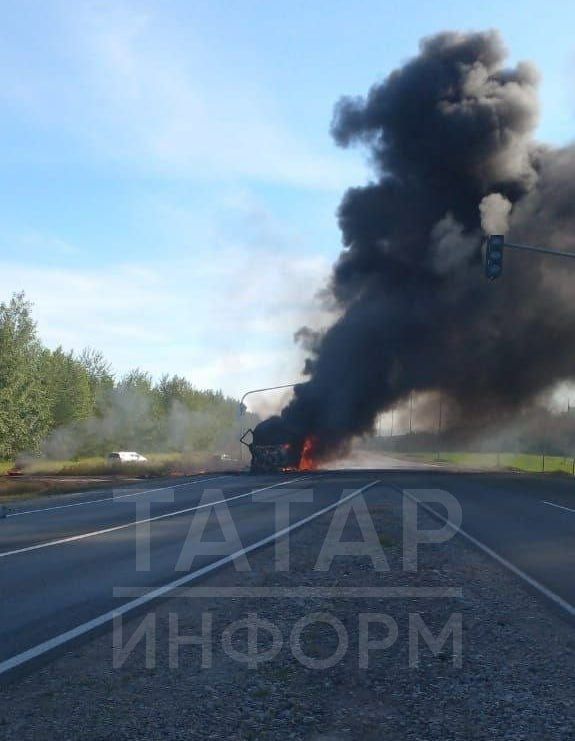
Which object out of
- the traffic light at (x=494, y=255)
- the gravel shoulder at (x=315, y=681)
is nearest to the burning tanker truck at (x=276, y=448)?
the traffic light at (x=494, y=255)

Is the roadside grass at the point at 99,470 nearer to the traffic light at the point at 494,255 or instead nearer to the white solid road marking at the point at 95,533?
the white solid road marking at the point at 95,533

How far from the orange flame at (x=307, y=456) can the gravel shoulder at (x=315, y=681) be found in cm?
3832

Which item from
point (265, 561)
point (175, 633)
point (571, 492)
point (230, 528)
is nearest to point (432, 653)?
point (175, 633)

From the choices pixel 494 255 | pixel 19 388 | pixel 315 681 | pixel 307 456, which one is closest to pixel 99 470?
pixel 19 388

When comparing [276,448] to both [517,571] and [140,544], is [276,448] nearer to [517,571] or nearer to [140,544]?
[140,544]

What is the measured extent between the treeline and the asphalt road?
2263 cm

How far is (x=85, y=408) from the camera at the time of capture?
2576 inches

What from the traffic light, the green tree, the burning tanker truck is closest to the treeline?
the green tree

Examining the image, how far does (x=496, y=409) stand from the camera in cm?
4731

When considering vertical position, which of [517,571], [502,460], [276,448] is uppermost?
[276,448]

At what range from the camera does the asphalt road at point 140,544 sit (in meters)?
7.44

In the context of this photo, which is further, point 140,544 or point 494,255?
point 494,255

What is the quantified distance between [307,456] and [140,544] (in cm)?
3463

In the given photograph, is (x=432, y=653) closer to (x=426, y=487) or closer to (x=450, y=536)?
(x=450, y=536)
